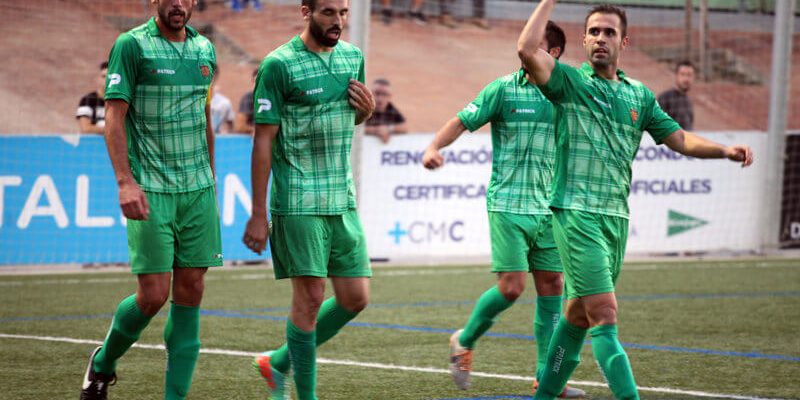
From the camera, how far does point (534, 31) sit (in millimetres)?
5391

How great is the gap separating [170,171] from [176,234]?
280 millimetres

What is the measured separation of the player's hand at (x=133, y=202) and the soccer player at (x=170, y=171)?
0.19 m

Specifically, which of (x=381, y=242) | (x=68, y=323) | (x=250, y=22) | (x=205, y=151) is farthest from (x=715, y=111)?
(x=205, y=151)

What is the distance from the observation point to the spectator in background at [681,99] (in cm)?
1622

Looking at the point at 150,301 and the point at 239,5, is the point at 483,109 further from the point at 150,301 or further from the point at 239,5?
the point at 239,5

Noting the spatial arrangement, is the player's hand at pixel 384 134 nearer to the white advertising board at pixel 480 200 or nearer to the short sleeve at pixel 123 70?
the white advertising board at pixel 480 200

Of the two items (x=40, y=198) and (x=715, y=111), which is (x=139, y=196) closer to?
(x=40, y=198)

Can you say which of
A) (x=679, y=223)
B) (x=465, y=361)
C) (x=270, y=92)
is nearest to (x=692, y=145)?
(x=465, y=361)

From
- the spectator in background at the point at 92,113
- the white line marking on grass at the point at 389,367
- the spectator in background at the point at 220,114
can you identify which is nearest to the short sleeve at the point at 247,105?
the spectator in background at the point at 220,114

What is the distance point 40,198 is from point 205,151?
7.54 m

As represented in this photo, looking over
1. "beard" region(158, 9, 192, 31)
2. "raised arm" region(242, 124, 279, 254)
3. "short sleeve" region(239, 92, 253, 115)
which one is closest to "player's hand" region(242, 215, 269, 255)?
"raised arm" region(242, 124, 279, 254)

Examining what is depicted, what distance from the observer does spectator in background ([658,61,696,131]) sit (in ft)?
53.2

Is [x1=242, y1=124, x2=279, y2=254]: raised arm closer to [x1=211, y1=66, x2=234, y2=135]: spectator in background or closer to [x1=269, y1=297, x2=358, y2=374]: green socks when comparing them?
[x1=269, y1=297, x2=358, y2=374]: green socks

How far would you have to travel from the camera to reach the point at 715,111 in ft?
97.0
